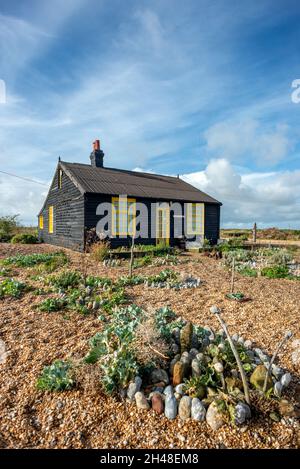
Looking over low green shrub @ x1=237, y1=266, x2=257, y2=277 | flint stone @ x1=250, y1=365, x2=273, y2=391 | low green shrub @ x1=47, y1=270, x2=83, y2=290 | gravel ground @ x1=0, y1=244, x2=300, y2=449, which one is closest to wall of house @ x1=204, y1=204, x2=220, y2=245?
low green shrub @ x1=237, y1=266, x2=257, y2=277

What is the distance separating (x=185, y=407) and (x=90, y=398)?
883mm

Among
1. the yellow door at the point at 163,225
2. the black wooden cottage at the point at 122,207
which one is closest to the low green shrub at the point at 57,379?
the black wooden cottage at the point at 122,207

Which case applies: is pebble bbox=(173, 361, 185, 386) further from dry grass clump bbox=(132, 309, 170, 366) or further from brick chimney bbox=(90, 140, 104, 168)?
brick chimney bbox=(90, 140, 104, 168)

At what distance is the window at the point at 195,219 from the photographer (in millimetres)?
17047

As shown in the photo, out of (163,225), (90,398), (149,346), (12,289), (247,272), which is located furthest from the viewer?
(163,225)

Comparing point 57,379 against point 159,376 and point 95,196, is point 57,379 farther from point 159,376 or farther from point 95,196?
point 95,196

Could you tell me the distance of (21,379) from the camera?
2.84 meters

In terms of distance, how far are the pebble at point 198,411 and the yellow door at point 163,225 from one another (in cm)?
1335

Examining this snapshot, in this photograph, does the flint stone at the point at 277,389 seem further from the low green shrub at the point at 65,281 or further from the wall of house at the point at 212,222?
the wall of house at the point at 212,222

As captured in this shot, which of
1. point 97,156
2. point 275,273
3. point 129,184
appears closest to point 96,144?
point 97,156

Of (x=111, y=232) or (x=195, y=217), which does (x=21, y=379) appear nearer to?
(x=111, y=232)

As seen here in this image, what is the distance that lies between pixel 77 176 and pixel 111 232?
11.8 feet

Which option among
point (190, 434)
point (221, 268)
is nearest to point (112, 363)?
point (190, 434)

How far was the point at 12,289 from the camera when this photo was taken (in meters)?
5.76
